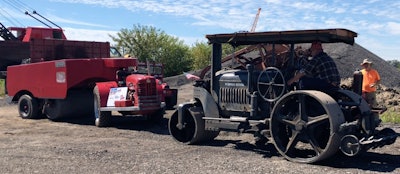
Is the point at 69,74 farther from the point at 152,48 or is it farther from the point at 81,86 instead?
the point at 152,48

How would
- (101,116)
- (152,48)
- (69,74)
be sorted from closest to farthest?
1. (101,116)
2. (69,74)
3. (152,48)

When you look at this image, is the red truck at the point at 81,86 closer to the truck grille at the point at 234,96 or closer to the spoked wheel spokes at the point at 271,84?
the truck grille at the point at 234,96

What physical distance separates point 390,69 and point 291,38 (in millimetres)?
19261

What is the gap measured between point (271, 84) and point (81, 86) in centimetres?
684

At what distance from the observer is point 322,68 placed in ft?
25.5

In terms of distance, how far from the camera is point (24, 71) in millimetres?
14188

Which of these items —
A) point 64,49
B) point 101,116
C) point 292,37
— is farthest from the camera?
point 64,49

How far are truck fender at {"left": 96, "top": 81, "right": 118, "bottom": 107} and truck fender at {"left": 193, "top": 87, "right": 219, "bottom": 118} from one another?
3.61 m

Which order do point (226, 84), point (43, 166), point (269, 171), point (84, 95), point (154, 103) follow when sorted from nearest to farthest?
point (269, 171)
point (43, 166)
point (226, 84)
point (154, 103)
point (84, 95)

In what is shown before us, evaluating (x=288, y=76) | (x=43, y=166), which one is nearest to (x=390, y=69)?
(x=288, y=76)

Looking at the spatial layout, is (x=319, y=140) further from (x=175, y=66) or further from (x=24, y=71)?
(x=175, y=66)

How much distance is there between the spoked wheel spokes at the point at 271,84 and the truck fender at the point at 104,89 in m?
5.04

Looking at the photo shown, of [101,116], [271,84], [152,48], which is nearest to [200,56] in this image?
[152,48]

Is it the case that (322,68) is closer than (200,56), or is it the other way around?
(322,68)
